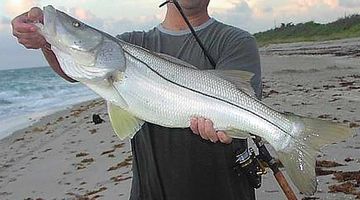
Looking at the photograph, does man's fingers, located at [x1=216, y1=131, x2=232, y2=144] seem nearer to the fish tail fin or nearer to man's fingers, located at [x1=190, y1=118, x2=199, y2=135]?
man's fingers, located at [x1=190, y1=118, x2=199, y2=135]

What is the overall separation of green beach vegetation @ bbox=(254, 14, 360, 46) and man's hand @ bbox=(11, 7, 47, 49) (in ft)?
192

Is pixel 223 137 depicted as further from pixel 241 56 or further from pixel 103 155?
pixel 103 155

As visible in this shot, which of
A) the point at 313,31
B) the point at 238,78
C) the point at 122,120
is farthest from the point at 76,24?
the point at 313,31

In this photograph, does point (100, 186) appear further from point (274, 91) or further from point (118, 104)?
point (274, 91)

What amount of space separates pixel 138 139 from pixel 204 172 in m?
0.51

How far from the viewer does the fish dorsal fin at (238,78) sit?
11.3ft

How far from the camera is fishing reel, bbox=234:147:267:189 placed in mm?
3729

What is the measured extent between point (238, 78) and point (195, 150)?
63 centimetres

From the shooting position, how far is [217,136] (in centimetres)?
339

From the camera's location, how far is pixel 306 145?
3352 mm

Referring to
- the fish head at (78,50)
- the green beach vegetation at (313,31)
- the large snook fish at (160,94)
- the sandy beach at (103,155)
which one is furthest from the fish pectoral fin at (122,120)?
the green beach vegetation at (313,31)

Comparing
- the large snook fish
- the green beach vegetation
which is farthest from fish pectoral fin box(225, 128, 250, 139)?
the green beach vegetation

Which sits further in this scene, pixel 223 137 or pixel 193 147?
pixel 193 147

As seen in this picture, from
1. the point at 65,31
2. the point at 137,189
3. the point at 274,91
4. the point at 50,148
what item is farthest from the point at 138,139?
the point at 274,91
